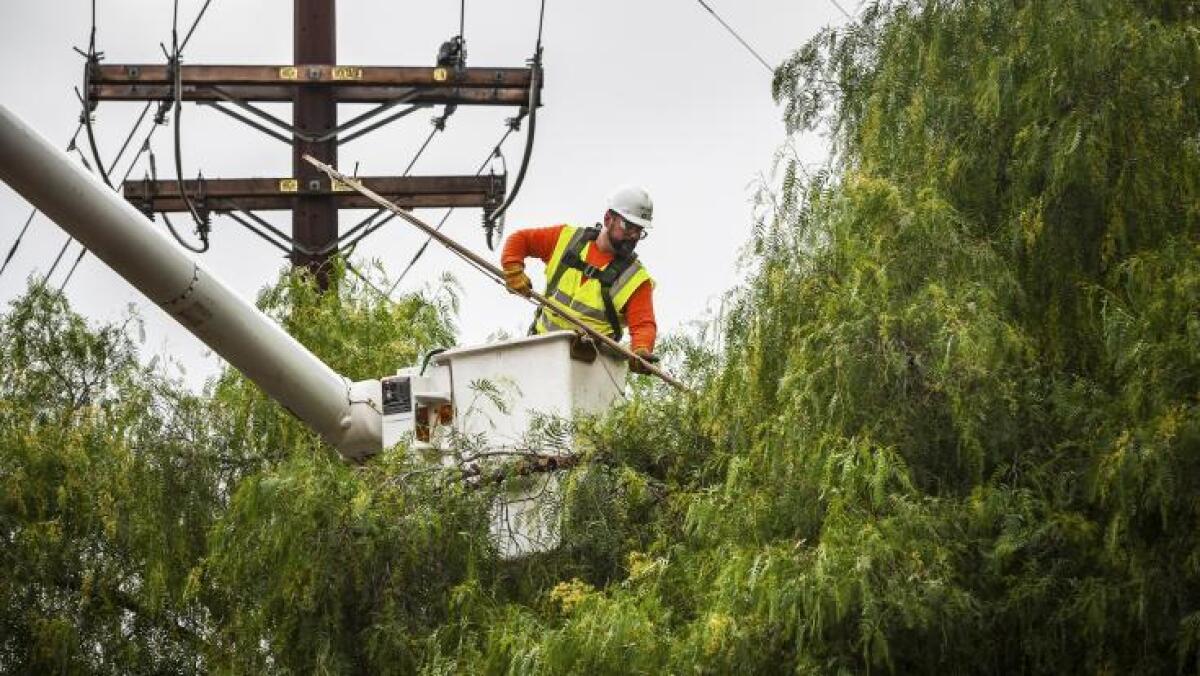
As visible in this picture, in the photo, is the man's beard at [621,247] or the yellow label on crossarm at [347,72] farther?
the yellow label on crossarm at [347,72]

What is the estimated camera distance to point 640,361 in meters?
14.8

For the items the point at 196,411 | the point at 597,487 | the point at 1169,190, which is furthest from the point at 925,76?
the point at 196,411

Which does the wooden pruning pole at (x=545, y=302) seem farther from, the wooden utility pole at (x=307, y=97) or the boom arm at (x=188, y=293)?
the wooden utility pole at (x=307, y=97)

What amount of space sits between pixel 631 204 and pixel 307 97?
5.49 m

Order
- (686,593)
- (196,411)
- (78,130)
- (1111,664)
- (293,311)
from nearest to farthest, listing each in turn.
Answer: (1111,664) → (686,593) → (196,411) → (293,311) → (78,130)

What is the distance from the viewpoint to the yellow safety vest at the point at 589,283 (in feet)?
50.4

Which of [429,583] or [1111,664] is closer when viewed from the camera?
[1111,664]

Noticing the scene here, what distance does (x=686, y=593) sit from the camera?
1245 centimetres

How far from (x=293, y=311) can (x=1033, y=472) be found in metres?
6.54

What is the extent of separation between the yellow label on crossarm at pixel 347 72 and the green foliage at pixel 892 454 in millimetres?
6091

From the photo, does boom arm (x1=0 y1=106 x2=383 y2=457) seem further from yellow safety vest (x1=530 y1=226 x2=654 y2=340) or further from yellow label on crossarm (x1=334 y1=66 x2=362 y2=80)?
yellow label on crossarm (x1=334 y1=66 x2=362 y2=80)

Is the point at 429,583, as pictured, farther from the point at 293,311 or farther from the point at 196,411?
the point at 293,311

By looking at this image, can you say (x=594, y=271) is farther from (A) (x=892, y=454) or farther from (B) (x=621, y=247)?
(A) (x=892, y=454)

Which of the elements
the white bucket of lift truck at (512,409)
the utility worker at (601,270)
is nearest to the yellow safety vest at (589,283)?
the utility worker at (601,270)
